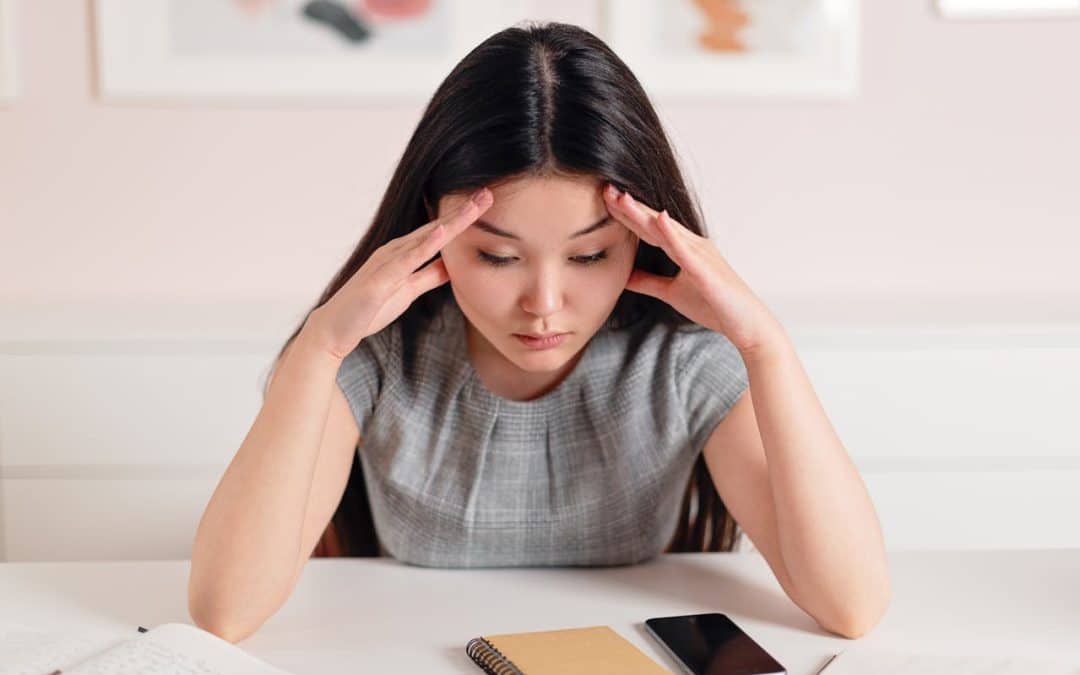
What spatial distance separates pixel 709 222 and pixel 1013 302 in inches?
23.4

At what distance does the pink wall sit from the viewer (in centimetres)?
231

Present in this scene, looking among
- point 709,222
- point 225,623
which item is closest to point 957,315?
point 709,222

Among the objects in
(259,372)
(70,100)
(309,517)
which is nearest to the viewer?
(309,517)

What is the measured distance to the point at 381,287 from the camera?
117 centimetres

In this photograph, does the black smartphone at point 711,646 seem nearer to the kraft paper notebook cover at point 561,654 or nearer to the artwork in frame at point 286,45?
the kraft paper notebook cover at point 561,654

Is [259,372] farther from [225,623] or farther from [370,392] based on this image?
[225,623]

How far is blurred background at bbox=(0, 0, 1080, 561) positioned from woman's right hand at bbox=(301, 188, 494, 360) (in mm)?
955

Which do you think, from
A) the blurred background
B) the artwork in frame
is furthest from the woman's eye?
A: the artwork in frame

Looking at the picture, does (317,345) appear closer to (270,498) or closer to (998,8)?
(270,498)

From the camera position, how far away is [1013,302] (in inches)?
91.1

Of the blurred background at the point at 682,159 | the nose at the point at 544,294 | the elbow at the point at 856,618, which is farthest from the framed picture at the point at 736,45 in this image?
the elbow at the point at 856,618

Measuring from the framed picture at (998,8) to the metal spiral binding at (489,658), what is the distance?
68.6 inches

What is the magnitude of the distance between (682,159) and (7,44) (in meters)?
1.27

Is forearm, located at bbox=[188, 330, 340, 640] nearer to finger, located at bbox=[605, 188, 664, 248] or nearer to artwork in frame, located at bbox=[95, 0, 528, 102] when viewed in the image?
finger, located at bbox=[605, 188, 664, 248]
